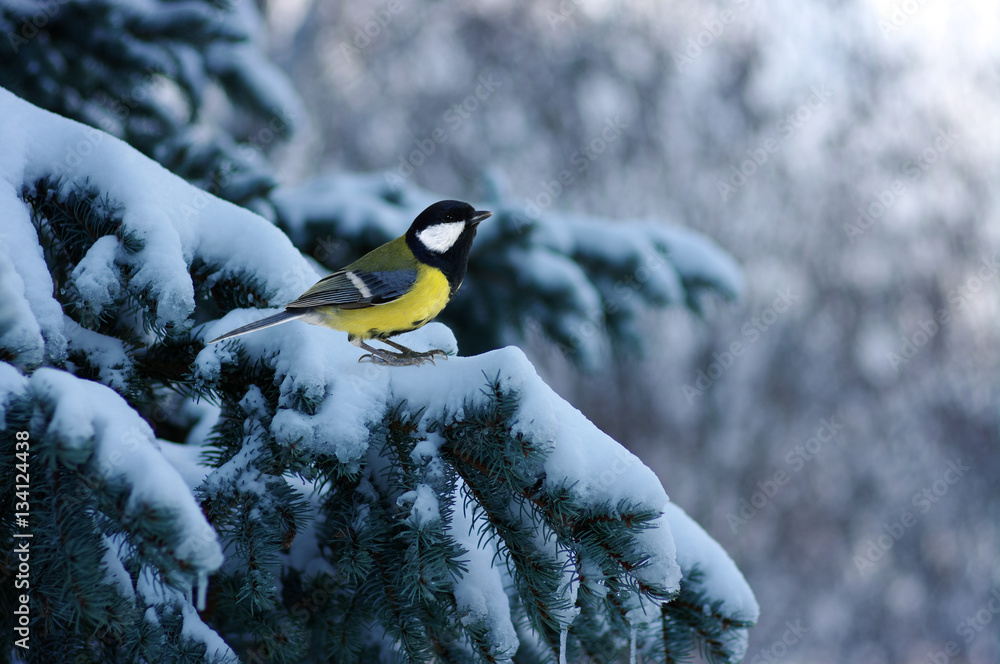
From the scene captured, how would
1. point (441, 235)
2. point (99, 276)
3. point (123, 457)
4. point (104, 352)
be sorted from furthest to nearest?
point (441, 235) → point (104, 352) → point (99, 276) → point (123, 457)

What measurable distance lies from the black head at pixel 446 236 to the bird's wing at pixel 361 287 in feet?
0.29

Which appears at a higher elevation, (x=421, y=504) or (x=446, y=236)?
(x=446, y=236)

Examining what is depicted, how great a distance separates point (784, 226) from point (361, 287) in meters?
7.62

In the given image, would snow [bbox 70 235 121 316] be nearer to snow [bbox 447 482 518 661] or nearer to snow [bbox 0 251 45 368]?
snow [bbox 0 251 45 368]

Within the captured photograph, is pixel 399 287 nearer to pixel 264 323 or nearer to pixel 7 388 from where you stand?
pixel 264 323

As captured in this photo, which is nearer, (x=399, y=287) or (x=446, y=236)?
(x=399, y=287)

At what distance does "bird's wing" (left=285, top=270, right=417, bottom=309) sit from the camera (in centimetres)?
138

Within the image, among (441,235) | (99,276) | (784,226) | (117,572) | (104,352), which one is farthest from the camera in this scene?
(784,226)

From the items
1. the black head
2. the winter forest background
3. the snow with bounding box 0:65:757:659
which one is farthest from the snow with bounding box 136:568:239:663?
the winter forest background

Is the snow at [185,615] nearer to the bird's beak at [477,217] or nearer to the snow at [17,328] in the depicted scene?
the snow at [17,328]

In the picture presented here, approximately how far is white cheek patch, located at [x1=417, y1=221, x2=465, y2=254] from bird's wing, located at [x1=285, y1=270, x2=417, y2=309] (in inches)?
4.1

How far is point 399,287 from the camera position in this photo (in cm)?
149

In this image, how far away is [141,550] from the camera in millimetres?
847

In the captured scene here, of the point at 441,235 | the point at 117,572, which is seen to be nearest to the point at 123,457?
the point at 117,572
